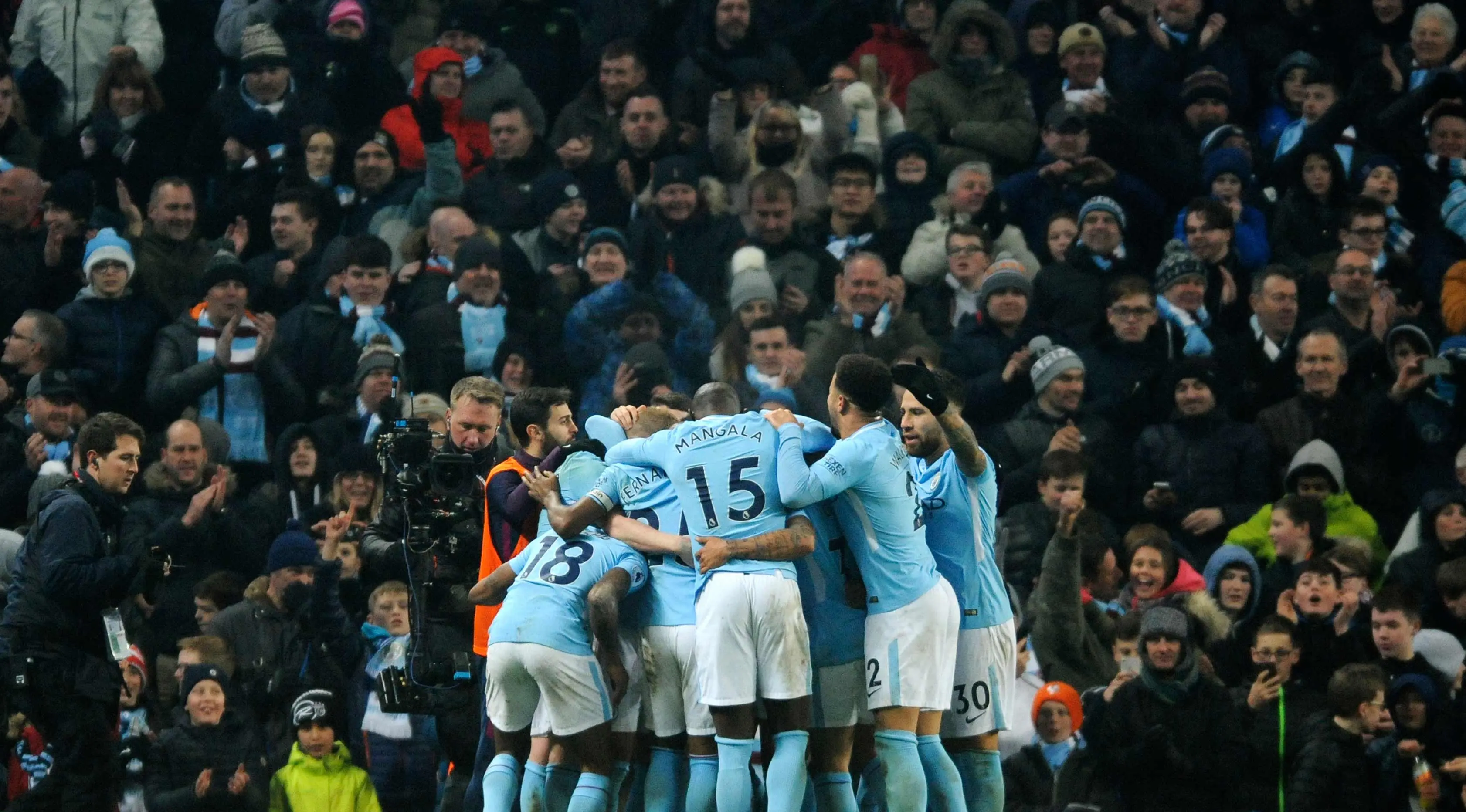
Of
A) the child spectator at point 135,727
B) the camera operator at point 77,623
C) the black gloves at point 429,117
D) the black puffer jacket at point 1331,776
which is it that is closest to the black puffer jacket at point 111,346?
the child spectator at point 135,727

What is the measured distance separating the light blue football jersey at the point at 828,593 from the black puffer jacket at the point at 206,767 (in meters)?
3.87

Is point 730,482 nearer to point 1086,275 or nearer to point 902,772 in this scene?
point 902,772

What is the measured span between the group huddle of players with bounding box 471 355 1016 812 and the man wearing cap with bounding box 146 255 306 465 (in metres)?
4.85

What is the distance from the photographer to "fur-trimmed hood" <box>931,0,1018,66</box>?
57.5ft

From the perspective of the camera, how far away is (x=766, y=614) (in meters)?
9.65

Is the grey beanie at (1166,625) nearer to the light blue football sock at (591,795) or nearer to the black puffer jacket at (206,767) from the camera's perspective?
the light blue football sock at (591,795)

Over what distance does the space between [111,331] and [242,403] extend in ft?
3.76

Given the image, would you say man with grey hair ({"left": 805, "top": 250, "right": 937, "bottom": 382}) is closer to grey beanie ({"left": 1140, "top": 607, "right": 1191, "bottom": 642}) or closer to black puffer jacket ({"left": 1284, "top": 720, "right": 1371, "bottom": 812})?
grey beanie ({"left": 1140, "top": 607, "right": 1191, "bottom": 642})

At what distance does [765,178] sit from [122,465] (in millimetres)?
5975

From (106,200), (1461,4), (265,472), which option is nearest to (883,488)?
(265,472)

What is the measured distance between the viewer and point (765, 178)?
15.8 m

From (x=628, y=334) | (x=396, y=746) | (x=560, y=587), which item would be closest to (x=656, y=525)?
(x=560, y=587)

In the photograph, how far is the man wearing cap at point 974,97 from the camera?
17.1 metres

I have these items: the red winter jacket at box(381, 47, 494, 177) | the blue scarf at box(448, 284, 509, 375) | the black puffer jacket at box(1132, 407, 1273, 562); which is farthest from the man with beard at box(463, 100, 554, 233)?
the black puffer jacket at box(1132, 407, 1273, 562)
